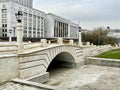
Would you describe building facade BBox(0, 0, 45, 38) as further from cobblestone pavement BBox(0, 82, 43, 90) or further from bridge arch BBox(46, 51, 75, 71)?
cobblestone pavement BBox(0, 82, 43, 90)

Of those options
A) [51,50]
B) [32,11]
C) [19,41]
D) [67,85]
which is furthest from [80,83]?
[32,11]

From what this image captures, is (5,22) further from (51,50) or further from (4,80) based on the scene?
(4,80)

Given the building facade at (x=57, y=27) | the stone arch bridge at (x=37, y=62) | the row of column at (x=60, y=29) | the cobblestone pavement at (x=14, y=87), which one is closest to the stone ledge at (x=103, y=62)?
the stone arch bridge at (x=37, y=62)

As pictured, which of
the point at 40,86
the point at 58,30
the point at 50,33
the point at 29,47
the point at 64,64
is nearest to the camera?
the point at 40,86

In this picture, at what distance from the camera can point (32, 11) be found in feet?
251

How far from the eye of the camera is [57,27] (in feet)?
310

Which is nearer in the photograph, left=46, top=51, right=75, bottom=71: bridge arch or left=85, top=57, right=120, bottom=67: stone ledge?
left=46, top=51, right=75, bottom=71: bridge arch

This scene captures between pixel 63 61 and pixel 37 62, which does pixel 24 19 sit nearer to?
pixel 63 61

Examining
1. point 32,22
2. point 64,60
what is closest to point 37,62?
point 64,60

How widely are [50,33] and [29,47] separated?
7599 cm

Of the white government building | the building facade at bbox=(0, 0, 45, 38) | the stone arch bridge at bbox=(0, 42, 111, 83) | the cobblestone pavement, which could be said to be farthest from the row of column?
the cobblestone pavement

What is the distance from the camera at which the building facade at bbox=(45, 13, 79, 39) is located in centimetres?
8781

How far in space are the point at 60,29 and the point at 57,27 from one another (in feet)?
14.3

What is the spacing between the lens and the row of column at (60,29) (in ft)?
306
